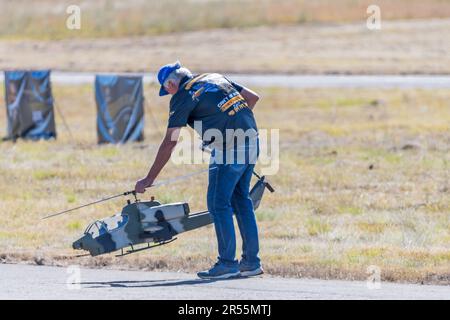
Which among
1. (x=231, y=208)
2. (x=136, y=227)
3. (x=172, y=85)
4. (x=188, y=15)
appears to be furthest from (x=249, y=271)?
(x=188, y=15)

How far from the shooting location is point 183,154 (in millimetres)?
20547

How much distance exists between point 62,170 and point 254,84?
57.3ft

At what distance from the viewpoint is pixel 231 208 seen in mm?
10008

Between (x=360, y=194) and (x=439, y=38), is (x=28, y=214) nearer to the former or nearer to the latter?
(x=360, y=194)

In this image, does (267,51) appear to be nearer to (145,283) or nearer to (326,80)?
(326,80)

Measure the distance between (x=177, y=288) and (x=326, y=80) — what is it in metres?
27.9

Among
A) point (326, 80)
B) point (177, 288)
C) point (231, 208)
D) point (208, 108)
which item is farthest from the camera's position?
point (326, 80)

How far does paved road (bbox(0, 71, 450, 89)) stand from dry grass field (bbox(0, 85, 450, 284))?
6315mm

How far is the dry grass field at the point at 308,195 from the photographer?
36.4 feet

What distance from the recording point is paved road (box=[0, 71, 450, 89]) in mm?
34594

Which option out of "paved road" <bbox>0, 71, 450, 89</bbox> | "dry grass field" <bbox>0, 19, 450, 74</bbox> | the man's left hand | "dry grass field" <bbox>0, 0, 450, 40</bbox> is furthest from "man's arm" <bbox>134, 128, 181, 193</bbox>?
"dry grass field" <bbox>0, 0, 450, 40</bbox>

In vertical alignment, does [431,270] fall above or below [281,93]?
below

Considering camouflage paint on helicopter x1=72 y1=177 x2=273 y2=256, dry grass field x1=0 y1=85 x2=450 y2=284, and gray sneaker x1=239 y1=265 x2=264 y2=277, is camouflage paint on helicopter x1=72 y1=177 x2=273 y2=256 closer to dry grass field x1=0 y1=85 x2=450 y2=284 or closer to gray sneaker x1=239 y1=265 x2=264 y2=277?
dry grass field x1=0 y1=85 x2=450 y2=284
